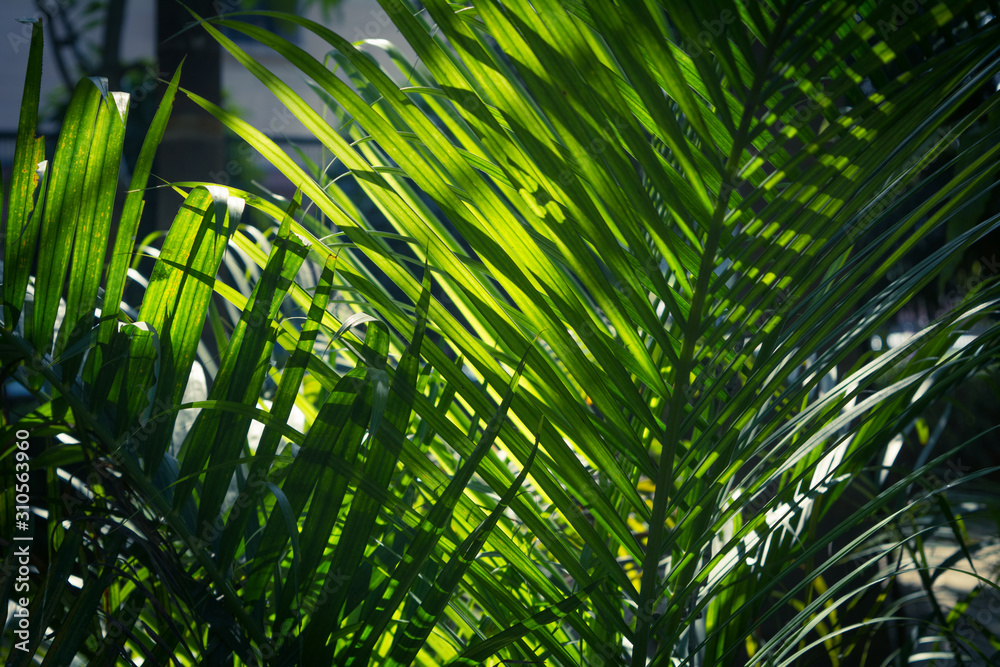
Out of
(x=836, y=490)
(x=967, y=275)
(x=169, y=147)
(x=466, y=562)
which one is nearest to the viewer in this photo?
(x=466, y=562)

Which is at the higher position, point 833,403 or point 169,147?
point 169,147

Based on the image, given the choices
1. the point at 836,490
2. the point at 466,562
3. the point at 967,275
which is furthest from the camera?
the point at 967,275

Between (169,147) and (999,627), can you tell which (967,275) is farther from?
(169,147)

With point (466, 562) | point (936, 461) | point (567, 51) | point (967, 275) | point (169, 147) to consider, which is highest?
point (967, 275)

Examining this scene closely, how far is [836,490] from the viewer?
25.3 inches

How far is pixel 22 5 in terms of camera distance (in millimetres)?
1383

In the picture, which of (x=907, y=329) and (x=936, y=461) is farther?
(x=907, y=329)

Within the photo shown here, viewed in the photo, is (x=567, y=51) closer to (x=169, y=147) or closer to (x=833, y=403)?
(x=833, y=403)

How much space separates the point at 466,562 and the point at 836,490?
0.42m

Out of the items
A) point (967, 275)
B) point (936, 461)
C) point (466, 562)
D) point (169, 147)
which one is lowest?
point (466, 562)

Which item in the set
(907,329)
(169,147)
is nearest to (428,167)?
(169,147)

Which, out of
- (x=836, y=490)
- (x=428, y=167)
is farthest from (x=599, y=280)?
(x=836, y=490)

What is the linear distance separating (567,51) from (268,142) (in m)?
0.22

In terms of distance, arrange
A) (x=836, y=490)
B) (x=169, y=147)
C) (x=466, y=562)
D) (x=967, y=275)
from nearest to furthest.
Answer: (x=466, y=562), (x=836, y=490), (x=967, y=275), (x=169, y=147)
